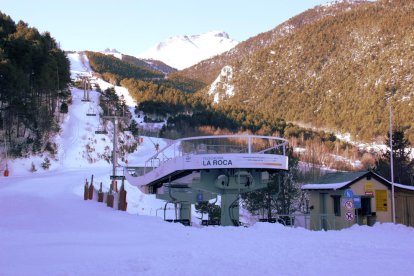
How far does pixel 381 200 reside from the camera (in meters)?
25.1

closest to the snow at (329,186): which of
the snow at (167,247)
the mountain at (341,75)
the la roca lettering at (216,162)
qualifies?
the snow at (167,247)

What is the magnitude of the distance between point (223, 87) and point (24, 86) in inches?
5482

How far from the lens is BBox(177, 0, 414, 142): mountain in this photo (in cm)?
11819

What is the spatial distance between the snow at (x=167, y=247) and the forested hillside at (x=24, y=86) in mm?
24241

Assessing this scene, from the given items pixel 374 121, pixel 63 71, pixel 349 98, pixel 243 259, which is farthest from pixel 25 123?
pixel 349 98

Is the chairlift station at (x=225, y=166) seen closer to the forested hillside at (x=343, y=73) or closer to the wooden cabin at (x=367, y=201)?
the wooden cabin at (x=367, y=201)

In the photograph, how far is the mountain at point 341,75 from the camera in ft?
388

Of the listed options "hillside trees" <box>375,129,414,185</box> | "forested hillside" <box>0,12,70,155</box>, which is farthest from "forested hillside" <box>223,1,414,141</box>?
"forested hillside" <box>0,12,70,155</box>

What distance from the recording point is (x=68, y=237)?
14.2 metres

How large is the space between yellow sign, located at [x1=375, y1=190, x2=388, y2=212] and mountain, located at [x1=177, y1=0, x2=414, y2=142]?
237 ft

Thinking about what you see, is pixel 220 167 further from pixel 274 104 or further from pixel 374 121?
pixel 274 104

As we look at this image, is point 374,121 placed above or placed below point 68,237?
above

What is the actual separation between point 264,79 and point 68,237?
15668 centimetres

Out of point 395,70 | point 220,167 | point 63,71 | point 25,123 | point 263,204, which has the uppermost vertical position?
point 395,70
